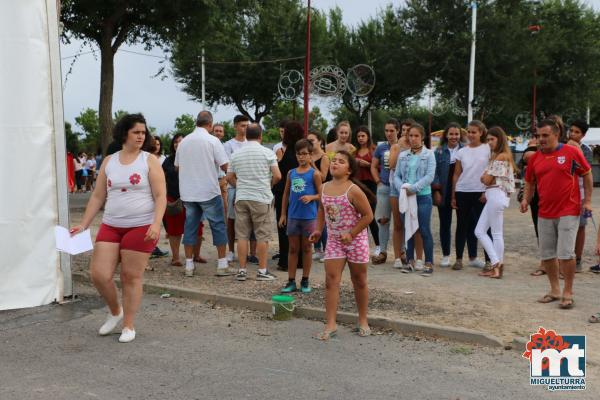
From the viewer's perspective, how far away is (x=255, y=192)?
809cm

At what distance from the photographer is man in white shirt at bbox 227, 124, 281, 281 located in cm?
808

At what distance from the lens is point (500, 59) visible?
31250 millimetres

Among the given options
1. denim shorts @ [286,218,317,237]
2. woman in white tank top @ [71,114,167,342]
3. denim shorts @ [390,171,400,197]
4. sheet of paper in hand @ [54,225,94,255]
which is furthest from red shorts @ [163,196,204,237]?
woman in white tank top @ [71,114,167,342]

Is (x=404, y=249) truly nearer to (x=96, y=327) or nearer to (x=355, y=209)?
(x=355, y=209)

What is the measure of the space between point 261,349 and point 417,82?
29.5 m

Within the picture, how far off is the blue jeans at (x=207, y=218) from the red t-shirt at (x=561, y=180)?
390 centimetres

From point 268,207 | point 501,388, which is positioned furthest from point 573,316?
point 268,207

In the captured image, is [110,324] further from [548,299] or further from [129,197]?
[548,299]

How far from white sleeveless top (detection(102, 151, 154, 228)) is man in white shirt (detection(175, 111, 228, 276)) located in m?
2.75

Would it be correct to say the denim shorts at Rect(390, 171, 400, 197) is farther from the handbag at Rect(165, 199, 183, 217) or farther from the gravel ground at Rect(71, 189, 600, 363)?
the handbag at Rect(165, 199, 183, 217)

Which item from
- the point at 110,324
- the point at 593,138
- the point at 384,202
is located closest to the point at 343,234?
the point at 110,324

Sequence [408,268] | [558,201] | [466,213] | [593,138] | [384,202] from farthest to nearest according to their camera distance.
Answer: [593,138], [384,202], [466,213], [408,268], [558,201]

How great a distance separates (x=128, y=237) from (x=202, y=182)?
291cm

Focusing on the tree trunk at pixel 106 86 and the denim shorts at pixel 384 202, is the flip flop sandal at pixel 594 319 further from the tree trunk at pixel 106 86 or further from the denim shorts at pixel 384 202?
the tree trunk at pixel 106 86
